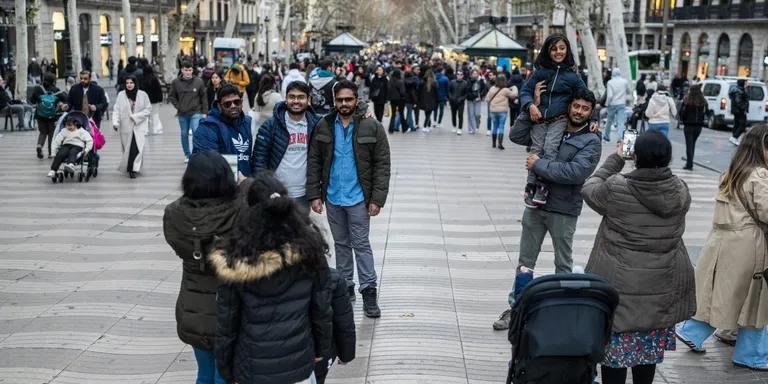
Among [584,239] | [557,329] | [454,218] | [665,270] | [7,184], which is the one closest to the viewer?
[557,329]

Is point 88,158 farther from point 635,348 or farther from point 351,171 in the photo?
point 635,348

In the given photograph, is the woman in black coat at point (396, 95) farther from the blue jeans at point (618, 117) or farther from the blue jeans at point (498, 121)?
the blue jeans at point (618, 117)

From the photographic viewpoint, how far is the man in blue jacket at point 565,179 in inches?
231

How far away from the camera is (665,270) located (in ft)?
15.5

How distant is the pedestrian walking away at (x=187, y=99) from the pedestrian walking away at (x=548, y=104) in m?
9.42

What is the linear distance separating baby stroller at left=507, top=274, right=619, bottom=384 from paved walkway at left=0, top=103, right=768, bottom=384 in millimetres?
1500

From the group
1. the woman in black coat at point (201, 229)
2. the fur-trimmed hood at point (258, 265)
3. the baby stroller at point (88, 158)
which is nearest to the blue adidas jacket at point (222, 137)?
the woman in black coat at point (201, 229)

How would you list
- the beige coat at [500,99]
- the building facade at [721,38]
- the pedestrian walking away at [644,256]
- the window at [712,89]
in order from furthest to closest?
the building facade at [721,38] < the window at [712,89] < the beige coat at [500,99] < the pedestrian walking away at [644,256]

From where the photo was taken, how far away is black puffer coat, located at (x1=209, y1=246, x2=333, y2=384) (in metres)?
3.64

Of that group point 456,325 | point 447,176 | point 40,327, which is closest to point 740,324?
point 456,325

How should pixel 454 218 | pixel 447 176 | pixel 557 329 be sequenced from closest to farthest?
1. pixel 557 329
2. pixel 454 218
3. pixel 447 176

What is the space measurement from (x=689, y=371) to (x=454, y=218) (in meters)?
5.34

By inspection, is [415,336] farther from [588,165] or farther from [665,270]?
[665,270]

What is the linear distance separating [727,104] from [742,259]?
23265 mm
